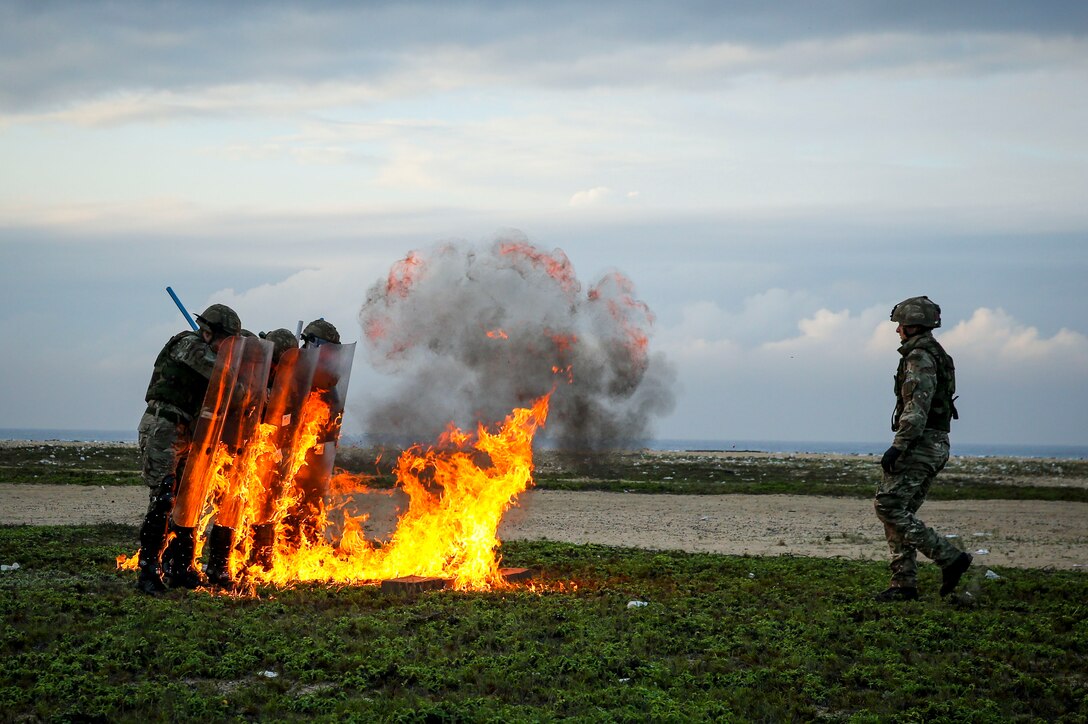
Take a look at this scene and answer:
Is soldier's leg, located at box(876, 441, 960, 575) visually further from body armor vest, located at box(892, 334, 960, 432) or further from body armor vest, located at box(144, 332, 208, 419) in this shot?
body armor vest, located at box(144, 332, 208, 419)

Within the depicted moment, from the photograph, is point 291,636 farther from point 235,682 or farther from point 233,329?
point 233,329

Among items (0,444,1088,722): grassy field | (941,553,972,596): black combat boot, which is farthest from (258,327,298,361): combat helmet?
(941,553,972,596): black combat boot

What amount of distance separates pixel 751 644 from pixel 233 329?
6352 mm

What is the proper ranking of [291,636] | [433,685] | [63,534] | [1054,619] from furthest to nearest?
[63,534]
[1054,619]
[291,636]
[433,685]

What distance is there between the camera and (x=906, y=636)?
9.37m

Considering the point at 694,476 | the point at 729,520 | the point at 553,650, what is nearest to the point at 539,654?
the point at 553,650

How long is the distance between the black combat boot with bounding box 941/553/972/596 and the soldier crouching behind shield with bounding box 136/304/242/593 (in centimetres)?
797

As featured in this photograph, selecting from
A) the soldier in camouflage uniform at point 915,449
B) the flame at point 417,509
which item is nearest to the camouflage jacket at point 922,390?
the soldier in camouflage uniform at point 915,449

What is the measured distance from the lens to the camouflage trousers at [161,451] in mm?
11312

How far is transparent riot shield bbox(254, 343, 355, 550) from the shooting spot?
12180 mm

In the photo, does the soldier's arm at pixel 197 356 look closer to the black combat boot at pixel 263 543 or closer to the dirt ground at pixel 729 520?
the black combat boot at pixel 263 543

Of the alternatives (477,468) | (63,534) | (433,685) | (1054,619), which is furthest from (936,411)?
(63,534)

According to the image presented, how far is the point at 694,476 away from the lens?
4156cm

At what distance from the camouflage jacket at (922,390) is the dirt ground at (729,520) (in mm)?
4202
